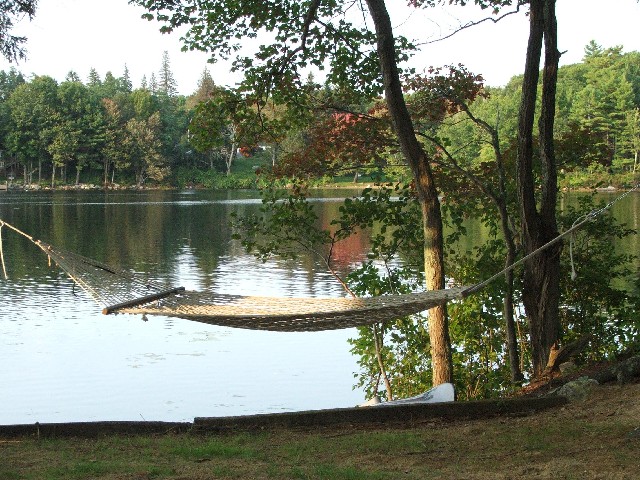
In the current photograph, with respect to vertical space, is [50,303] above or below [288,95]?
below

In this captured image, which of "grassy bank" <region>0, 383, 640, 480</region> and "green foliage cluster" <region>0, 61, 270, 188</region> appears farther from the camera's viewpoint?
"green foliage cluster" <region>0, 61, 270, 188</region>

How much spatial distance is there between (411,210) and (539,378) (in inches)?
52.0

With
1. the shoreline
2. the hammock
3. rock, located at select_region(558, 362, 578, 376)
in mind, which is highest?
the hammock

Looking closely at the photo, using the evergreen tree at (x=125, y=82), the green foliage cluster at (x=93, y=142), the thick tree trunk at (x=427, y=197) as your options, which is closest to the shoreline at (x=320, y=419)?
the thick tree trunk at (x=427, y=197)

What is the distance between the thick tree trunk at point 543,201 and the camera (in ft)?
16.3

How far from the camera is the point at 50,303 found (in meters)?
10.5

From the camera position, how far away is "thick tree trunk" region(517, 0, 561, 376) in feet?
16.3

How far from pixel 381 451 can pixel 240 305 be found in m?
1.26

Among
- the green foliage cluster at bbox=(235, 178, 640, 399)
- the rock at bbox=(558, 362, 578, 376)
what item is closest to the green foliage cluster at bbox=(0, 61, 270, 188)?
the green foliage cluster at bbox=(235, 178, 640, 399)

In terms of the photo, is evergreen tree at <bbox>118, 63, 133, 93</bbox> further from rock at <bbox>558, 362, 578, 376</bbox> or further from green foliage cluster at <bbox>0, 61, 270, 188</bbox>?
rock at <bbox>558, 362, 578, 376</bbox>

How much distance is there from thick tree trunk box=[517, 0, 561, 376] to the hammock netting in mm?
1516

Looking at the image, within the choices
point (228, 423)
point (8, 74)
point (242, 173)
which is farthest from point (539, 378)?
point (8, 74)

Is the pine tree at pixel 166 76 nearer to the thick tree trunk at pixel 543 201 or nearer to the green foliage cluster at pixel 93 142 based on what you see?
the green foliage cluster at pixel 93 142

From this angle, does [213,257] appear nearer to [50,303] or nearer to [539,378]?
[50,303]
